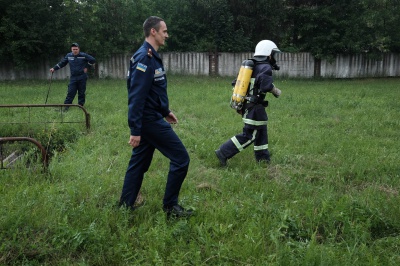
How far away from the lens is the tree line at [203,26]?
60.0 ft

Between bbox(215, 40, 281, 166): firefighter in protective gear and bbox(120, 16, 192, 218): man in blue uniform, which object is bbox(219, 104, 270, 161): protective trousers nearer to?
bbox(215, 40, 281, 166): firefighter in protective gear

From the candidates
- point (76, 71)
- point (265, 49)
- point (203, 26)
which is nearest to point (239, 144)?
point (265, 49)

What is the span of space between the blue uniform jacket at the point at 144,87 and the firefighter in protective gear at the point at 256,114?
219 cm

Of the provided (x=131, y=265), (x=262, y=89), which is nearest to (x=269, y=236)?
(x=131, y=265)

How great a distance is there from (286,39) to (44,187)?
1976 cm

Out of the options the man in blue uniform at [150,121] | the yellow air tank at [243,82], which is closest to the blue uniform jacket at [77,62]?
the yellow air tank at [243,82]

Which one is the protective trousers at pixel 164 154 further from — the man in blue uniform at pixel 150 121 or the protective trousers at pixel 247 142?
the protective trousers at pixel 247 142

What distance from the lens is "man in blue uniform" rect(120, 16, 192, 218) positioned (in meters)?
3.51

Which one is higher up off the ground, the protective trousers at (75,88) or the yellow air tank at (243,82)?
the yellow air tank at (243,82)

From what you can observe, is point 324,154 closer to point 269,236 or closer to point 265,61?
point 265,61

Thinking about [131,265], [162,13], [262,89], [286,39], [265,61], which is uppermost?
[162,13]

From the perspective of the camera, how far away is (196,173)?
525 cm

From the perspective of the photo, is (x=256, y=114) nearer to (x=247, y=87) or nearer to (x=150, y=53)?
(x=247, y=87)

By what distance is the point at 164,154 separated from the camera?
378 cm
